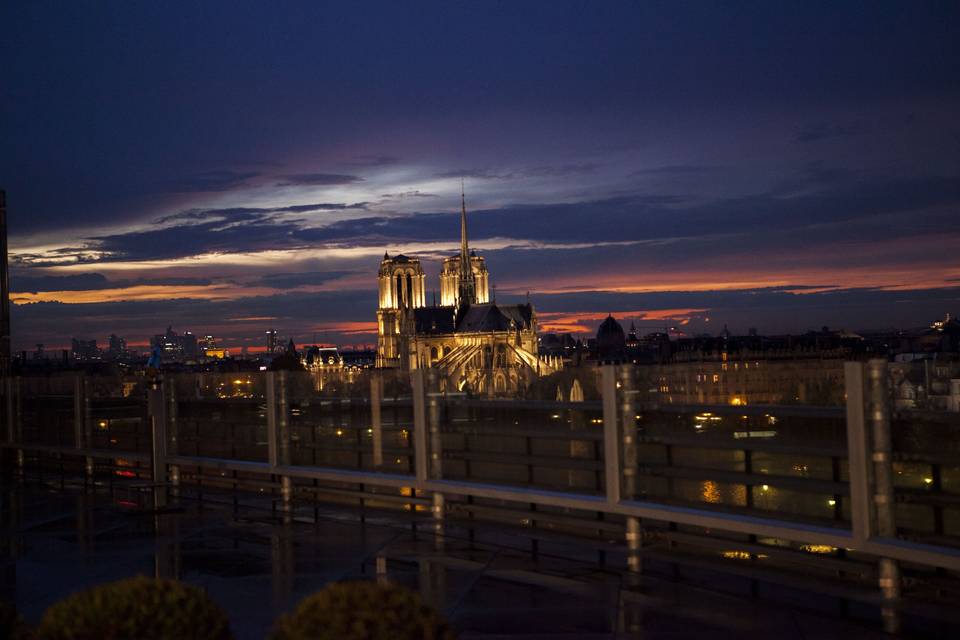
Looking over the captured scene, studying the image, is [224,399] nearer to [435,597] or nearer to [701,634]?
[435,597]

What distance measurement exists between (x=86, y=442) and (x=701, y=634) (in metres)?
12.1

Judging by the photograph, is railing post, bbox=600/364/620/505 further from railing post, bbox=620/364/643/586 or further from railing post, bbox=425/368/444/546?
railing post, bbox=425/368/444/546

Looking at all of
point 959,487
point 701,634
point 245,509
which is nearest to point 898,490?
point 959,487

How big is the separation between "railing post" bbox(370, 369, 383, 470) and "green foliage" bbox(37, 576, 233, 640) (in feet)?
23.7

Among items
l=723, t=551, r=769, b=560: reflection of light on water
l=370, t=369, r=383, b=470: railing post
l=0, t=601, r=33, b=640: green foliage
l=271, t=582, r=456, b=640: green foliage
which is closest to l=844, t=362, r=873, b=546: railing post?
l=723, t=551, r=769, b=560: reflection of light on water

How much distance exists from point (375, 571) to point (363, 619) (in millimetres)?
4600

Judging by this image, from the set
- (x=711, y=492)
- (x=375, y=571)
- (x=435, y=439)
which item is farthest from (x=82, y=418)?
(x=711, y=492)

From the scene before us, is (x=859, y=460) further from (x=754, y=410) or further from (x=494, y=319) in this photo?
(x=494, y=319)

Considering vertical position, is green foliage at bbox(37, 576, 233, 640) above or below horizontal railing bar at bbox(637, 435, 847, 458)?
below

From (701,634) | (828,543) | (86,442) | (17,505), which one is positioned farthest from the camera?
(86,442)

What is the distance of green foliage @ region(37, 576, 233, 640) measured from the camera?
3.86m

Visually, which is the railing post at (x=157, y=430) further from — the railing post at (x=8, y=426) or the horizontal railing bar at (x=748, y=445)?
the horizontal railing bar at (x=748, y=445)

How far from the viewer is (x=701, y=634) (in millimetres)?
6148

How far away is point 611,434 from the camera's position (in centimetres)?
868
